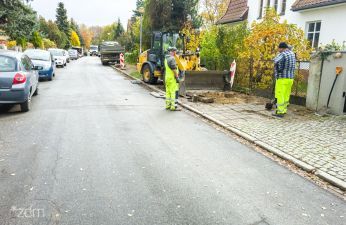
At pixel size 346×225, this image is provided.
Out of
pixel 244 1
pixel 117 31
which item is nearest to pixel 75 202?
pixel 244 1

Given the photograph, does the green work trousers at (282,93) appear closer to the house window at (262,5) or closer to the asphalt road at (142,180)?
the asphalt road at (142,180)

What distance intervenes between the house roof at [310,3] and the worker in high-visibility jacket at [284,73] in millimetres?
7914

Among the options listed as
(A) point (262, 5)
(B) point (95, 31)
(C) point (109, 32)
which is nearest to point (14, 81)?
(A) point (262, 5)

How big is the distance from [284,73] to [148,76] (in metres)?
8.83

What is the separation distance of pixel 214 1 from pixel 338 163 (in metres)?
38.0

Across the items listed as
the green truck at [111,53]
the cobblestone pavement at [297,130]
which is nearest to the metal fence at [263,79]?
the cobblestone pavement at [297,130]

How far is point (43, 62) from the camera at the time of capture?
17719 millimetres

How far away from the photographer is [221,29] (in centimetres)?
1583

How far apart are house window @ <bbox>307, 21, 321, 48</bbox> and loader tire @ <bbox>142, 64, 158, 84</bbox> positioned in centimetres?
874

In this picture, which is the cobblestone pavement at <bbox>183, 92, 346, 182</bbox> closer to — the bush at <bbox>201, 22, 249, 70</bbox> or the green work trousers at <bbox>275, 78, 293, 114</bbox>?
the green work trousers at <bbox>275, 78, 293, 114</bbox>

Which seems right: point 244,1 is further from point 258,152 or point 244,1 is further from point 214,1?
point 258,152

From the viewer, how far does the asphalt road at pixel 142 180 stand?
12.4 ft

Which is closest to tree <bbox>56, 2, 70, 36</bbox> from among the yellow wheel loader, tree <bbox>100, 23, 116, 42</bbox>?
tree <bbox>100, 23, 116, 42</bbox>

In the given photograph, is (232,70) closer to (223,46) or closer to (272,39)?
(272,39)
